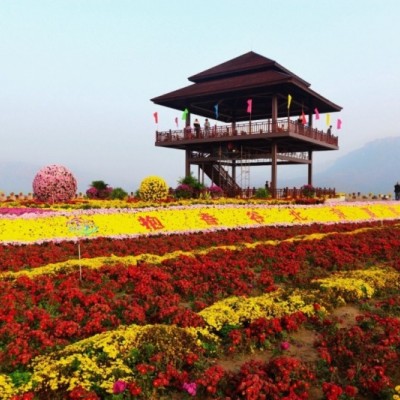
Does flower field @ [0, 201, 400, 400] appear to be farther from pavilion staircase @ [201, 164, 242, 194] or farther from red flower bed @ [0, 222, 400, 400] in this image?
pavilion staircase @ [201, 164, 242, 194]

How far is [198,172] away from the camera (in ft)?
107

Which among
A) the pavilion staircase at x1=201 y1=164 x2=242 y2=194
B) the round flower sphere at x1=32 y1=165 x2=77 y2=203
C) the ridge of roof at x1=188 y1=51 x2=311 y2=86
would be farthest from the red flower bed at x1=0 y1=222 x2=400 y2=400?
the ridge of roof at x1=188 y1=51 x2=311 y2=86

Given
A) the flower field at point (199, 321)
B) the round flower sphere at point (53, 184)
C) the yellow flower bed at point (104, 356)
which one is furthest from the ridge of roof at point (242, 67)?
the yellow flower bed at point (104, 356)

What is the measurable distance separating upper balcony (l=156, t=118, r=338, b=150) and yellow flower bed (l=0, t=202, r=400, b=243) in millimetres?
7521

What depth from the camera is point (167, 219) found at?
14.6 metres

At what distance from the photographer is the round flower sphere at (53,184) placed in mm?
19688

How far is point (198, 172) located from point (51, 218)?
66.2ft

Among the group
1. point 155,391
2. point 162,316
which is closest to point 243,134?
point 162,316

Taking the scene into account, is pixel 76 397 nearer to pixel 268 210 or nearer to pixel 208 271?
pixel 208 271

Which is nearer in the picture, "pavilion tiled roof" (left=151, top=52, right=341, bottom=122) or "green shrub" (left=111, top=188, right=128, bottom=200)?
"green shrub" (left=111, top=188, right=128, bottom=200)

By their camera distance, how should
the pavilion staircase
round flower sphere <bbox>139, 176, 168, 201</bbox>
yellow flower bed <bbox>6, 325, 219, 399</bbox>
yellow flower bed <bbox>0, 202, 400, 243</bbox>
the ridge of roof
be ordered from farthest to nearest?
the pavilion staircase
the ridge of roof
round flower sphere <bbox>139, 176, 168, 201</bbox>
yellow flower bed <bbox>0, 202, 400, 243</bbox>
yellow flower bed <bbox>6, 325, 219, 399</bbox>

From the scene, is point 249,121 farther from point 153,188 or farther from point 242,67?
point 153,188

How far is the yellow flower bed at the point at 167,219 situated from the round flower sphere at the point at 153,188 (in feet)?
18.1

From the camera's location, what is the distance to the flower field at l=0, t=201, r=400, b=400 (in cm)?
399
